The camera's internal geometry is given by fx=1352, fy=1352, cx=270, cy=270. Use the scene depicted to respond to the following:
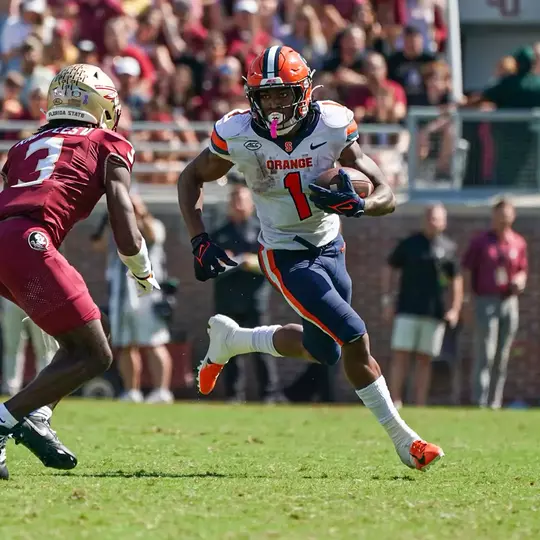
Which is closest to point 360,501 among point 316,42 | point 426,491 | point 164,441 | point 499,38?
point 426,491

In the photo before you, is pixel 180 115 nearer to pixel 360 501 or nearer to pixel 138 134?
pixel 138 134

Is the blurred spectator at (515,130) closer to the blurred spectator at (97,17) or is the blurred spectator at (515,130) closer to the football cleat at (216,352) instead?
the blurred spectator at (97,17)

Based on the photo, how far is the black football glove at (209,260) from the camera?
270 inches

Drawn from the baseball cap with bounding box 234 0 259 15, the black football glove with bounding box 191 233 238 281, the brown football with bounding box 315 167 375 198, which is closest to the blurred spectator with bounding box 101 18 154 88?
the baseball cap with bounding box 234 0 259 15

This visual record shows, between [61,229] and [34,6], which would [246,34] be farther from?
[61,229]

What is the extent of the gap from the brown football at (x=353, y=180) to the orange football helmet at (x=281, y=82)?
1.09 feet

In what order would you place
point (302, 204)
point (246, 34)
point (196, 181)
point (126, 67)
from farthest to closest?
point (246, 34) → point (126, 67) → point (196, 181) → point (302, 204)

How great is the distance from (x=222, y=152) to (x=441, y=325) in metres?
6.18

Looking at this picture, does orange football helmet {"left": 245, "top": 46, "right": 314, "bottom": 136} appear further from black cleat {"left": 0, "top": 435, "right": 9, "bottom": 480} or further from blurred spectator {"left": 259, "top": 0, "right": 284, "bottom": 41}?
blurred spectator {"left": 259, "top": 0, "right": 284, "bottom": 41}

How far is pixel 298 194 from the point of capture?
6.96m

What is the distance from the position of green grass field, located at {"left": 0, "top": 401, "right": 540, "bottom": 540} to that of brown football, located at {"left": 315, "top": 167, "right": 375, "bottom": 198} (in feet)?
4.57

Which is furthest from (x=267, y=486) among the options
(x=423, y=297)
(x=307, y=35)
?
(x=307, y=35)

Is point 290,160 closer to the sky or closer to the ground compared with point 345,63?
closer to the ground

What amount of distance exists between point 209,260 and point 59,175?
3.41ft
